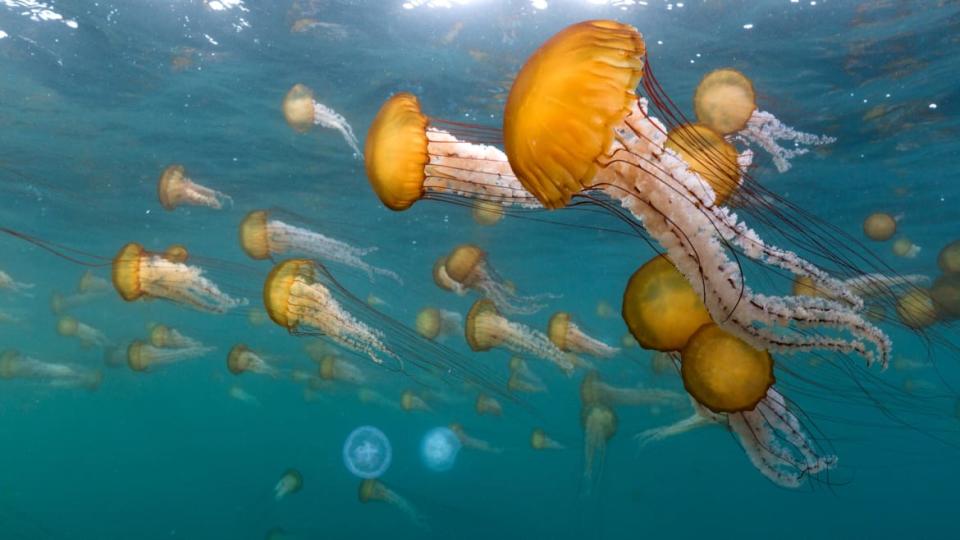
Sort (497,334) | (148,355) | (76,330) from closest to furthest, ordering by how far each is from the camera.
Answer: (497,334), (148,355), (76,330)

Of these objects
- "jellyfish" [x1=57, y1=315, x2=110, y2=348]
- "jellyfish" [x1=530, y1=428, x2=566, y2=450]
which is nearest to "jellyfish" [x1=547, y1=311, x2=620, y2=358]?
"jellyfish" [x1=530, y1=428, x2=566, y2=450]

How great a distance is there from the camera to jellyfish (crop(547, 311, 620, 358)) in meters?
6.53

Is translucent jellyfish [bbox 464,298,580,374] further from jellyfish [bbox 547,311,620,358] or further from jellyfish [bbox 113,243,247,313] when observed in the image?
jellyfish [bbox 113,243,247,313]

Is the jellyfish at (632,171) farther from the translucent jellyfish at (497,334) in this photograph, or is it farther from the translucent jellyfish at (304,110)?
the translucent jellyfish at (304,110)

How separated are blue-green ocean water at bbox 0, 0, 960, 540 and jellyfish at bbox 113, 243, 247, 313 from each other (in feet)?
9.31

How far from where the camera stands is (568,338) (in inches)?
260

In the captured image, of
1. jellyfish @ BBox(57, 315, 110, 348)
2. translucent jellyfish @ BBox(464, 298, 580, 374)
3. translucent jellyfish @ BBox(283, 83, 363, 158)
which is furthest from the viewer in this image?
jellyfish @ BBox(57, 315, 110, 348)

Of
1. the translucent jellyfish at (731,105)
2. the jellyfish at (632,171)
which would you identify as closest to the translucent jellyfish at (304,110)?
the translucent jellyfish at (731,105)

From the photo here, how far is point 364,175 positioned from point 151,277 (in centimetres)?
642

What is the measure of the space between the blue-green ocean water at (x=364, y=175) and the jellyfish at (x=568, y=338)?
5.84 ft

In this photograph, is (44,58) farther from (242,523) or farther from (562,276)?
(562,276)

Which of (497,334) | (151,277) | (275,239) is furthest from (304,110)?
(497,334)

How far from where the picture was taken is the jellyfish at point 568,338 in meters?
6.53

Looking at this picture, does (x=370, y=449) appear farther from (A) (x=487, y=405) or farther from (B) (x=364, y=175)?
(B) (x=364, y=175)
